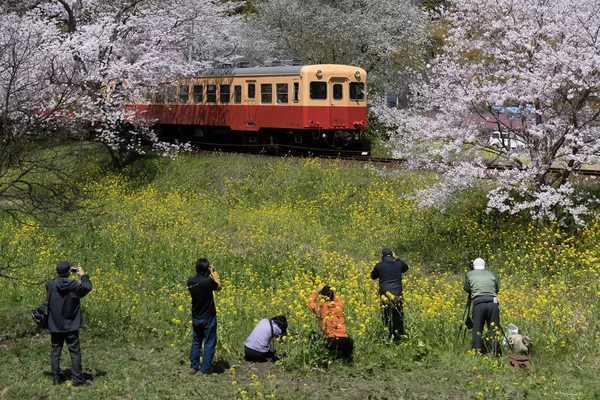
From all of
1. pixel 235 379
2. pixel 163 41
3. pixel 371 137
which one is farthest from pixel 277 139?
pixel 235 379

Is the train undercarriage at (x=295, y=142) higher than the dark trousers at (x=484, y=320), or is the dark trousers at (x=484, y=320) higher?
the train undercarriage at (x=295, y=142)

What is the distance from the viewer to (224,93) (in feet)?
84.0

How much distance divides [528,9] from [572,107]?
2229 mm

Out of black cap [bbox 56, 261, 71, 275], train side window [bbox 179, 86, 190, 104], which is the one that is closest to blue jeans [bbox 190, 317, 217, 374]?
black cap [bbox 56, 261, 71, 275]

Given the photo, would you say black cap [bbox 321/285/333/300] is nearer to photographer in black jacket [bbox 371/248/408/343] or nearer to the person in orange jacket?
the person in orange jacket

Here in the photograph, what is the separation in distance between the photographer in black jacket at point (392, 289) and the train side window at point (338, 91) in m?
13.8

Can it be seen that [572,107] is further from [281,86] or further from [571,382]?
[281,86]

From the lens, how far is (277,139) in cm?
2488

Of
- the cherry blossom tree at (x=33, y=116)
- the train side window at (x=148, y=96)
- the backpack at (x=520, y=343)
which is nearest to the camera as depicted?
the backpack at (x=520, y=343)

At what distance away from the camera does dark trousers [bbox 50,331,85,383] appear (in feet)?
27.9

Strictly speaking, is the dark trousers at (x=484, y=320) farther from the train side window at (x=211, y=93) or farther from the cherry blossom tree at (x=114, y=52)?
the train side window at (x=211, y=93)

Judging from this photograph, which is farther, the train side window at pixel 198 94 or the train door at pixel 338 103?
the train side window at pixel 198 94

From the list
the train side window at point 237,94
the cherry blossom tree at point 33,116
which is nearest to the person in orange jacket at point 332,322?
the cherry blossom tree at point 33,116

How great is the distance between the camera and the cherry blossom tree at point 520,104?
1453 cm
